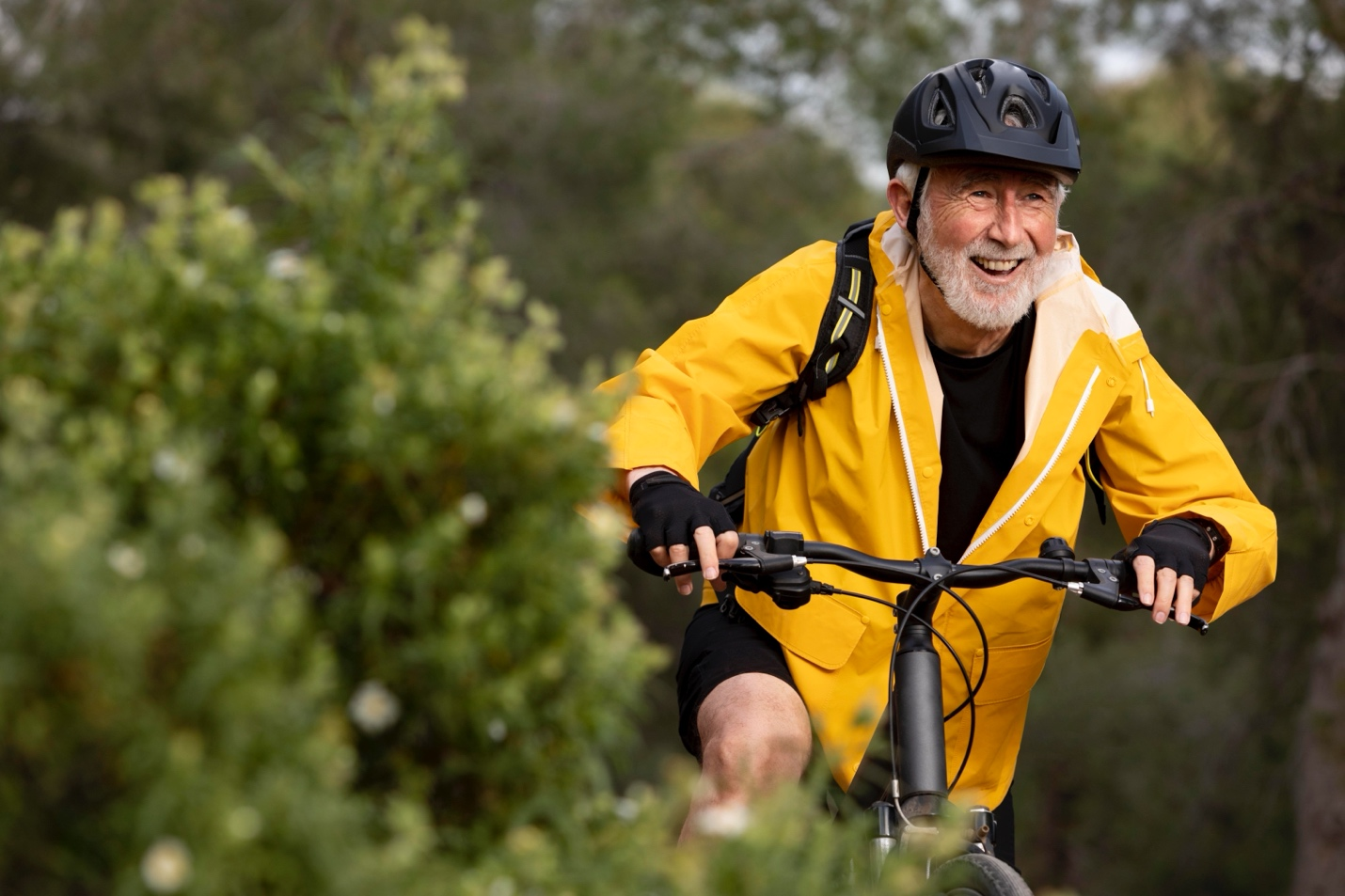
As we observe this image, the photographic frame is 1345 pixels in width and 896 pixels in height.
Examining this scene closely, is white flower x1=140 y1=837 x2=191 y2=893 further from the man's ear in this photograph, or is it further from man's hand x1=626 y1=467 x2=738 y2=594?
the man's ear

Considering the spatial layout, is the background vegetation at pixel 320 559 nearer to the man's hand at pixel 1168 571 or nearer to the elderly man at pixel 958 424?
the man's hand at pixel 1168 571

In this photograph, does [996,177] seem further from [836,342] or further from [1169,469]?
[1169,469]

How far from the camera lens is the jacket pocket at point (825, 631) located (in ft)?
12.1

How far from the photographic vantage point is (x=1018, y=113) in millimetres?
3904

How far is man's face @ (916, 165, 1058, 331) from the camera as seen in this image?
3.83m

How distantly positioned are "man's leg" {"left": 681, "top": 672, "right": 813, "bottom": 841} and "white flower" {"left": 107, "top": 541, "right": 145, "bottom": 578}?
1.69 meters

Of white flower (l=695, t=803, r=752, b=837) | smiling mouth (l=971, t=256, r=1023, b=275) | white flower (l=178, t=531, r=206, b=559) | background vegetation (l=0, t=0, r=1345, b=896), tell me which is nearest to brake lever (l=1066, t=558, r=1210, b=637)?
smiling mouth (l=971, t=256, r=1023, b=275)

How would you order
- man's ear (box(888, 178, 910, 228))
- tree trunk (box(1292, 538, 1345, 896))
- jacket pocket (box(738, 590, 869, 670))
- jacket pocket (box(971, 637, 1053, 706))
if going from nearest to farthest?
jacket pocket (box(738, 590, 869, 670)) → jacket pocket (box(971, 637, 1053, 706)) → man's ear (box(888, 178, 910, 228)) → tree trunk (box(1292, 538, 1345, 896))

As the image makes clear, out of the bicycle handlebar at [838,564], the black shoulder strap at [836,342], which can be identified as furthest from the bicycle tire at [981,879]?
the black shoulder strap at [836,342]

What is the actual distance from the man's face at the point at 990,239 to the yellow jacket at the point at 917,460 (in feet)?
0.33

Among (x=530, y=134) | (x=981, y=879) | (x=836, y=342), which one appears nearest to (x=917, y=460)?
(x=836, y=342)

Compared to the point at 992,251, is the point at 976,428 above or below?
below

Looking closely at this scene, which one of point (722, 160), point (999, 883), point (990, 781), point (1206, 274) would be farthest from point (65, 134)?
point (999, 883)

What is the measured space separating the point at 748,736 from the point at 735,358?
Answer: 91 centimetres
